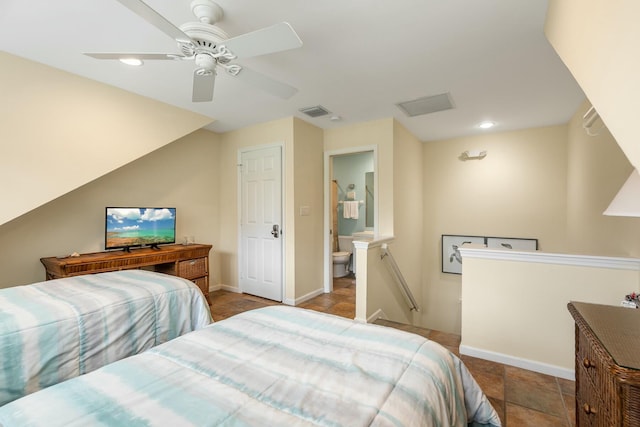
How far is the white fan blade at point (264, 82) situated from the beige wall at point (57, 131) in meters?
1.67

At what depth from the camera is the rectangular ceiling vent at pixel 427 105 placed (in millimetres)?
2943

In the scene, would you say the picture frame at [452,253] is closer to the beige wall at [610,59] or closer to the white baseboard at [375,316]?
the white baseboard at [375,316]

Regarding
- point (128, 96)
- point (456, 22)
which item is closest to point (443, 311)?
point (456, 22)

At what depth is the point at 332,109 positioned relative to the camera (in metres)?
3.27

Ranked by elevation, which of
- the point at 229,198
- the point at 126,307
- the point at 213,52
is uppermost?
the point at 213,52

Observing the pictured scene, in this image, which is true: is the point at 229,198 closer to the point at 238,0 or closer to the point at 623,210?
the point at 238,0

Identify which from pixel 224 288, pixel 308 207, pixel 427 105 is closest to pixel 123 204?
pixel 224 288

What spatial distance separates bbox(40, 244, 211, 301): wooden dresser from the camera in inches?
98.6

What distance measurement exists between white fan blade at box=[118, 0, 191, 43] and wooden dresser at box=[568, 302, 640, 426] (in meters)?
2.15

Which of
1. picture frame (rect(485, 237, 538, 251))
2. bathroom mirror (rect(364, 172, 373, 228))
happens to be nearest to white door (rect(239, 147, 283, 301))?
bathroom mirror (rect(364, 172, 373, 228))

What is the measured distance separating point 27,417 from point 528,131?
5.37m

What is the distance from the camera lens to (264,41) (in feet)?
4.85

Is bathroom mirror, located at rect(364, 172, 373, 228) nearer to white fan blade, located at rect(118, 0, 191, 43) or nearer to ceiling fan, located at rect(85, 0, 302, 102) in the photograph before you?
ceiling fan, located at rect(85, 0, 302, 102)

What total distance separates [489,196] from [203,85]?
4280mm
